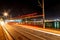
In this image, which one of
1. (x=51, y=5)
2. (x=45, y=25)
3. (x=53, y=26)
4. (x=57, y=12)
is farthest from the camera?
(x=51, y=5)

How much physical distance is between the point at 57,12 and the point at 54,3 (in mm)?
4962

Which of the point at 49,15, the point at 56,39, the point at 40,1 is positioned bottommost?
the point at 56,39

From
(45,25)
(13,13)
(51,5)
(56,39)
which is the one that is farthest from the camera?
(13,13)

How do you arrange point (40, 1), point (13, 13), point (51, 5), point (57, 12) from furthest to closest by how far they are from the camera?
point (13, 13)
point (51, 5)
point (57, 12)
point (40, 1)

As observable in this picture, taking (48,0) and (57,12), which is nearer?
(57,12)

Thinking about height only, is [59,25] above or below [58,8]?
below

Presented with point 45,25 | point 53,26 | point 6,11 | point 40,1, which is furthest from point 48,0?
point 6,11

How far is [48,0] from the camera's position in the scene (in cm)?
4775

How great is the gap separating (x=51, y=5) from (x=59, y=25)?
23.7 meters

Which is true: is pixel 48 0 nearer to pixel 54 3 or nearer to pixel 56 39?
pixel 54 3

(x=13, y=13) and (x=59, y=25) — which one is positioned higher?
(x=13, y=13)

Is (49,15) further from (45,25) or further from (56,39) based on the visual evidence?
(56,39)

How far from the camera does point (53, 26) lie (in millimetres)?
26125

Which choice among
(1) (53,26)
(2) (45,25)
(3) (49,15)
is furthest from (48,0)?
(1) (53,26)
